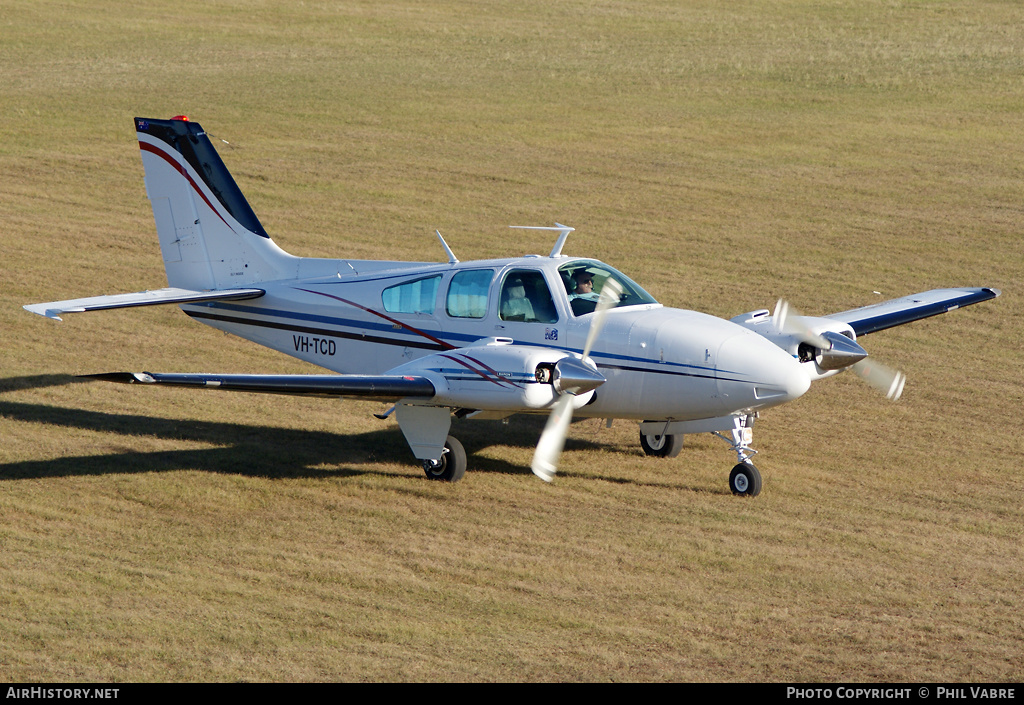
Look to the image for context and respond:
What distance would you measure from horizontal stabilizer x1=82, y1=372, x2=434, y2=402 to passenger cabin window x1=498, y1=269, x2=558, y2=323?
1.61m

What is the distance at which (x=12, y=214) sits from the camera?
28.2 m

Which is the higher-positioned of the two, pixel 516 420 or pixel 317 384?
pixel 317 384

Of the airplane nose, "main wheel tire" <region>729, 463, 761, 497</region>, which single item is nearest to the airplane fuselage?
the airplane nose

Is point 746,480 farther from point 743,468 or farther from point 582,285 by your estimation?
point 582,285

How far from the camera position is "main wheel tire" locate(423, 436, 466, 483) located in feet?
49.6

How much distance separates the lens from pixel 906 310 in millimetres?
17734

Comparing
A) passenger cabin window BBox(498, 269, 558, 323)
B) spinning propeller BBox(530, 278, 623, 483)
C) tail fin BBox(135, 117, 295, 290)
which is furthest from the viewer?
tail fin BBox(135, 117, 295, 290)

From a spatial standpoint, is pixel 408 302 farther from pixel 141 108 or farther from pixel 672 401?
pixel 141 108

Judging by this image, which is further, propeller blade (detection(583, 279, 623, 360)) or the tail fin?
the tail fin

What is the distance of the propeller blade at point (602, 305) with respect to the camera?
47.5 feet

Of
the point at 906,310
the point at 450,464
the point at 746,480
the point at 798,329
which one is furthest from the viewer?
the point at 906,310

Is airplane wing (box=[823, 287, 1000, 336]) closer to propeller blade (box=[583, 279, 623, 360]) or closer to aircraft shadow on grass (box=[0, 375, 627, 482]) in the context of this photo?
propeller blade (box=[583, 279, 623, 360])

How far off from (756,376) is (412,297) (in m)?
5.03

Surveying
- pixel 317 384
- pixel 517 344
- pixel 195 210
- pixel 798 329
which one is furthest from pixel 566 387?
pixel 195 210
